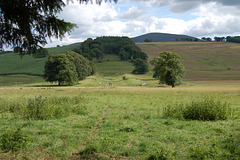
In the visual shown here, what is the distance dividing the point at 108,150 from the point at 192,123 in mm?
5061

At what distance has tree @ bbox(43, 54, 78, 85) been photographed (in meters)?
55.0

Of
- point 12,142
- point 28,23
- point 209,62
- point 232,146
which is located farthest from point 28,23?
point 209,62

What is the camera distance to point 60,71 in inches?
2144

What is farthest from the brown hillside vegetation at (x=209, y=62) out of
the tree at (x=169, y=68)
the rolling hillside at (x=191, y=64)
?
the tree at (x=169, y=68)

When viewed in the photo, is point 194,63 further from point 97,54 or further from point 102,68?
point 97,54

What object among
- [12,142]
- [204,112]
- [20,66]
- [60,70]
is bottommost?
[204,112]

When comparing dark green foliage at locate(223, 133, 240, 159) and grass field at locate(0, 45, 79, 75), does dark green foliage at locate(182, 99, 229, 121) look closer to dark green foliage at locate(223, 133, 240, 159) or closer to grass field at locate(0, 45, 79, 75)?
dark green foliage at locate(223, 133, 240, 159)

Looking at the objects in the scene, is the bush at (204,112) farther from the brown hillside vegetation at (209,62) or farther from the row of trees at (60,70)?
the brown hillside vegetation at (209,62)

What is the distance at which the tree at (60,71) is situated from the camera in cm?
5503

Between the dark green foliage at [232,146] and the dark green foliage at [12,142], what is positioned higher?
the dark green foliage at [12,142]

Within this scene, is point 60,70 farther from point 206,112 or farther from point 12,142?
point 12,142

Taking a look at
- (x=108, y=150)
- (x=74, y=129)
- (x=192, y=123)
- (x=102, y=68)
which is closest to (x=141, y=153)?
(x=108, y=150)

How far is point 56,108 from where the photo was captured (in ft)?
41.1

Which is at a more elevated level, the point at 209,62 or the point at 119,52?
the point at 119,52
